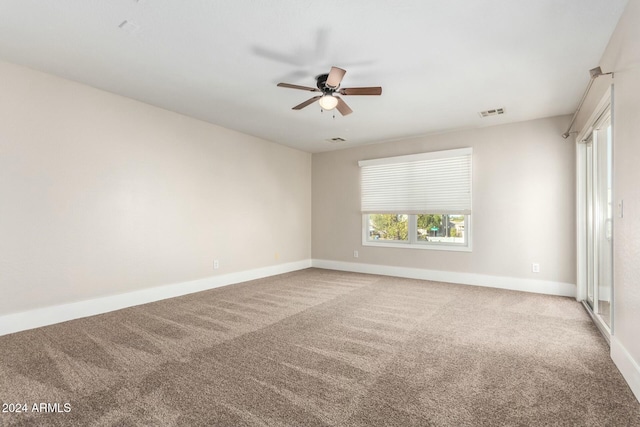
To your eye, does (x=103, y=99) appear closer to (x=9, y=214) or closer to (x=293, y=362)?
(x=9, y=214)

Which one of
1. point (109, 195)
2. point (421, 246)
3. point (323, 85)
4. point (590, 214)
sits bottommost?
point (421, 246)

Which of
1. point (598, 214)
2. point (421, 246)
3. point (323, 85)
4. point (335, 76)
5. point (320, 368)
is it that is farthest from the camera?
point (421, 246)

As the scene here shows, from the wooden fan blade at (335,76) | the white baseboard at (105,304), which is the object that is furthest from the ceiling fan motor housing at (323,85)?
the white baseboard at (105,304)

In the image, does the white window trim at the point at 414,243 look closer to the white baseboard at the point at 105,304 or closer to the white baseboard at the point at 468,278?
the white baseboard at the point at 468,278

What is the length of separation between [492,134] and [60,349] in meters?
6.02

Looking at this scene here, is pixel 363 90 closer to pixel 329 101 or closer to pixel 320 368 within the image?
pixel 329 101

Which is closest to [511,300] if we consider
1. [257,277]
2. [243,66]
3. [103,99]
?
[257,277]

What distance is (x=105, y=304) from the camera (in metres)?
3.84

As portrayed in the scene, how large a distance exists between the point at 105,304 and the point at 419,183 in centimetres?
504

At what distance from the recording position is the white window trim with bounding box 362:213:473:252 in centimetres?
544

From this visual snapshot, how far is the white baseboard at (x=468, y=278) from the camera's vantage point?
469 cm

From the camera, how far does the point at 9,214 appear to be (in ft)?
10.4

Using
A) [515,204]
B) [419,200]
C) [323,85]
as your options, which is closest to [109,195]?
[323,85]

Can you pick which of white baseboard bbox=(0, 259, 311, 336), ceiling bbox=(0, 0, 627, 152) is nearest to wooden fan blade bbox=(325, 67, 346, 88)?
ceiling bbox=(0, 0, 627, 152)
